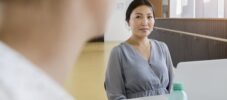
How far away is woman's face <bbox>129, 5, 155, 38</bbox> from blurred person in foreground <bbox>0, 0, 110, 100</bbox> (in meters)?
1.61

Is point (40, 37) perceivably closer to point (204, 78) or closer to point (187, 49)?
point (204, 78)

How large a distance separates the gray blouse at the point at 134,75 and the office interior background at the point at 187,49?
5.2 inches

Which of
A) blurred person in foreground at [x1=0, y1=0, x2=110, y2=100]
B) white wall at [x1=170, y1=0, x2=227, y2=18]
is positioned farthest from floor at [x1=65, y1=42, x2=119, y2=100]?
white wall at [x1=170, y1=0, x2=227, y2=18]

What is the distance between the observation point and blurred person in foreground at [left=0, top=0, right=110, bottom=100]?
324 millimetres

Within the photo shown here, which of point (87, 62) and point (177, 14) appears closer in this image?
point (87, 62)

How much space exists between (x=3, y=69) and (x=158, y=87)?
5.40 feet

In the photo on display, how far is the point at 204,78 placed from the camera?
135 centimetres

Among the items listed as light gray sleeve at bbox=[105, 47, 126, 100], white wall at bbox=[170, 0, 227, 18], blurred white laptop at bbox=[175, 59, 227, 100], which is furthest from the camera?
white wall at bbox=[170, 0, 227, 18]

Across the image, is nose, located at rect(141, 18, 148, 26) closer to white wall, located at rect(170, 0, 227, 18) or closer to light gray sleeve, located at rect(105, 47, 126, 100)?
light gray sleeve, located at rect(105, 47, 126, 100)

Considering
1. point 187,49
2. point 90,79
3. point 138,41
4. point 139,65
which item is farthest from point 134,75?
point 90,79

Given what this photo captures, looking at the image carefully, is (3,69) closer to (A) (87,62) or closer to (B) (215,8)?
(A) (87,62)

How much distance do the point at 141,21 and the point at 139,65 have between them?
252mm

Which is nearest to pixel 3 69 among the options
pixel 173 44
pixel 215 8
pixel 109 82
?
pixel 109 82

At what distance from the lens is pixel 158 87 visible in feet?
6.29
